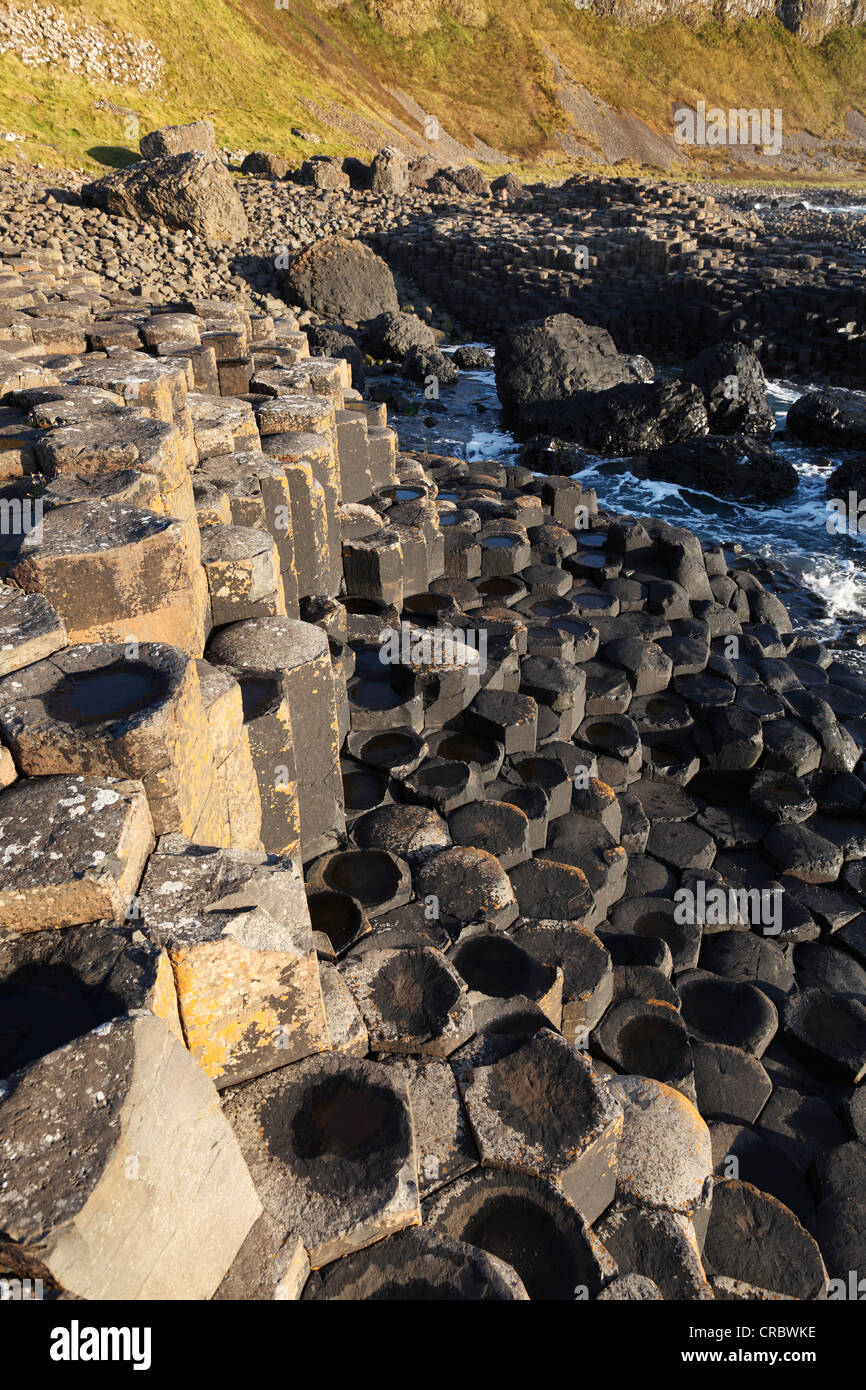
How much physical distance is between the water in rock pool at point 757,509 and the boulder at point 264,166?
17.5 metres

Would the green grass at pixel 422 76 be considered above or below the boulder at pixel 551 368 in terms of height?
above

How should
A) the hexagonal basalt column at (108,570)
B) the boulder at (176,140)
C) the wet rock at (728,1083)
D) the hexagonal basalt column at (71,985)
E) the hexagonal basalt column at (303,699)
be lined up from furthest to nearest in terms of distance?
the boulder at (176,140)
the wet rock at (728,1083)
the hexagonal basalt column at (303,699)
the hexagonal basalt column at (108,570)
the hexagonal basalt column at (71,985)

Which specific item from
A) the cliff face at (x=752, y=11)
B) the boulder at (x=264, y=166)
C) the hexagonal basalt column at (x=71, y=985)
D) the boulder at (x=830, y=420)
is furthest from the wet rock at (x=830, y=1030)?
the cliff face at (x=752, y=11)

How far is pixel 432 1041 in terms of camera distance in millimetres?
3662

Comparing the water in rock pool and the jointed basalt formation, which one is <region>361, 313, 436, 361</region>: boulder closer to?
the water in rock pool

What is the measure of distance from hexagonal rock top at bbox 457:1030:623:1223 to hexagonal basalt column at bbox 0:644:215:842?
1.63m

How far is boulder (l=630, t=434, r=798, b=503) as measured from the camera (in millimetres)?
14891

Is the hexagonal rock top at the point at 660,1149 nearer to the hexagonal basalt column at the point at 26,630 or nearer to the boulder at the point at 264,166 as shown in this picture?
the hexagonal basalt column at the point at 26,630

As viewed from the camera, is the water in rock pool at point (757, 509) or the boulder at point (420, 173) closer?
the water in rock pool at point (757, 509)

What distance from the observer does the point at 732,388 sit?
17016 mm

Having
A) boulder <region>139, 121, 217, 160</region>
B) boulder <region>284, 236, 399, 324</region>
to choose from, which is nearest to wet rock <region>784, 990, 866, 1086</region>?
boulder <region>284, 236, 399, 324</region>

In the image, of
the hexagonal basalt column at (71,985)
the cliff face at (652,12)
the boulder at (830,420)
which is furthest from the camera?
the cliff face at (652,12)

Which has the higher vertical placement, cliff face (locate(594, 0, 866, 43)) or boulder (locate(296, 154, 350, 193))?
cliff face (locate(594, 0, 866, 43))

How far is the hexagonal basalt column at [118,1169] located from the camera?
6.24 ft
